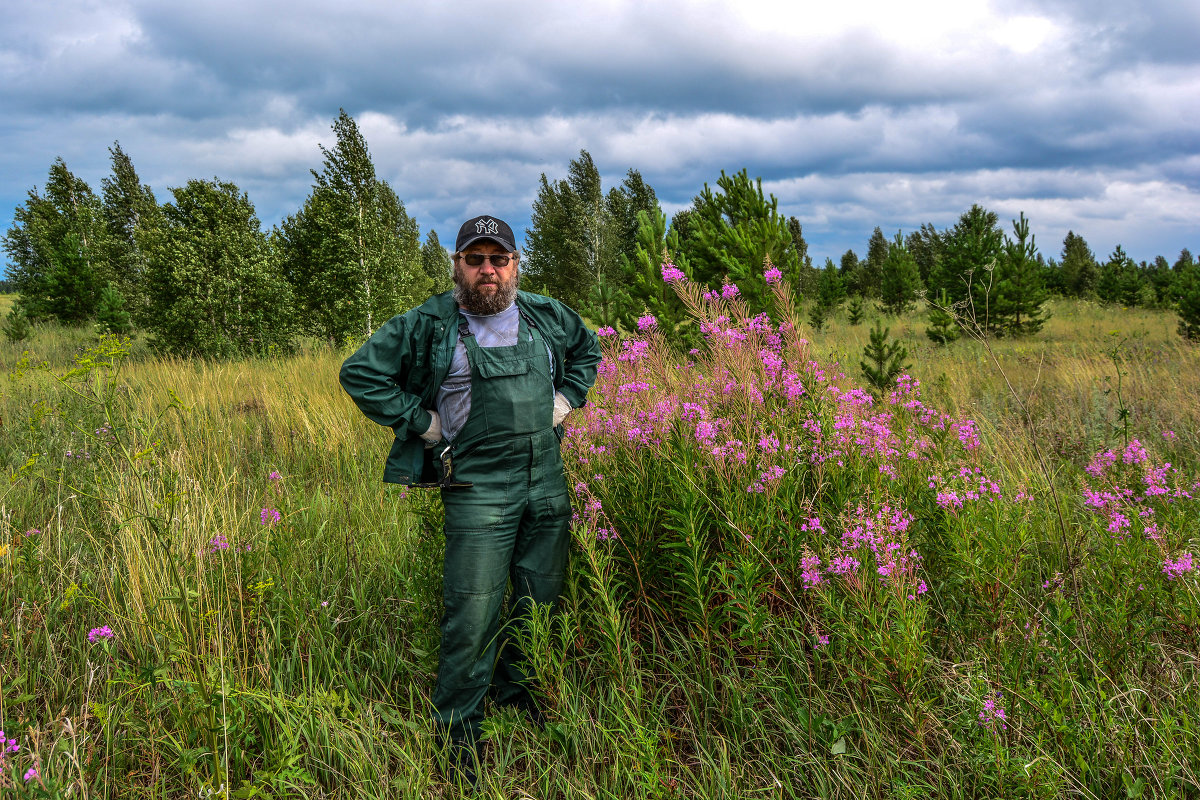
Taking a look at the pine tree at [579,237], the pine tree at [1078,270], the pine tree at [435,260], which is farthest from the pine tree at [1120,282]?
the pine tree at [435,260]

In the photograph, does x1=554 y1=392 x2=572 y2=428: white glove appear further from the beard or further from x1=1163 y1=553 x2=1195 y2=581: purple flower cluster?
x1=1163 y1=553 x2=1195 y2=581: purple flower cluster

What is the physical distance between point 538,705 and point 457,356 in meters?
1.67

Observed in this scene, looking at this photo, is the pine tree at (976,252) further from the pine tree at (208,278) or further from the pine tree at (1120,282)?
the pine tree at (208,278)

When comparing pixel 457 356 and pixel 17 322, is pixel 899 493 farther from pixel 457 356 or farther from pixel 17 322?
pixel 17 322

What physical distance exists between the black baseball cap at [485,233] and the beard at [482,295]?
0.13 meters

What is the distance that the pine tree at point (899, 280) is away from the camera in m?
24.0

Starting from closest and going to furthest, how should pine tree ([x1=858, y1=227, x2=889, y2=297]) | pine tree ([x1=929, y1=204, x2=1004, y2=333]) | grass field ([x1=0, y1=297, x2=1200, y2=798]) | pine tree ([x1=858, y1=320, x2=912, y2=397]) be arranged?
grass field ([x1=0, y1=297, x2=1200, y2=798]) → pine tree ([x1=858, y1=320, x2=912, y2=397]) → pine tree ([x1=929, y1=204, x2=1004, y2=333]) → pine tree ([x1=858, y1=227, x2=889, y2=297])

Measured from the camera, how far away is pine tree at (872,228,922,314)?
24.0 metres

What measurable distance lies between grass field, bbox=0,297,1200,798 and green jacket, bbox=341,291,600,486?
0.35 meters

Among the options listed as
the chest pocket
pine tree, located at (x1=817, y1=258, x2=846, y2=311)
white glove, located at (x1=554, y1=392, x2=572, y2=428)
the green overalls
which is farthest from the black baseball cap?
pine tree, located at (x1=817, y1=258, x2=846, y2=311)

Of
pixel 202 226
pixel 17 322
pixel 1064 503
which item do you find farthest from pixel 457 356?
pixel 17 322

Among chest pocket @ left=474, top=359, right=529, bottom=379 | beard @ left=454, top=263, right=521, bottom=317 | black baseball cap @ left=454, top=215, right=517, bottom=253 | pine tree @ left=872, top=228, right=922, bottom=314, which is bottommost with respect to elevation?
chest pocket @ left=474, top=359, right=529, bottom=379

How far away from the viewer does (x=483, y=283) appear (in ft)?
9.29

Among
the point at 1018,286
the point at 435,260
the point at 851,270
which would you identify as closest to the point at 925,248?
the point at 851,270
